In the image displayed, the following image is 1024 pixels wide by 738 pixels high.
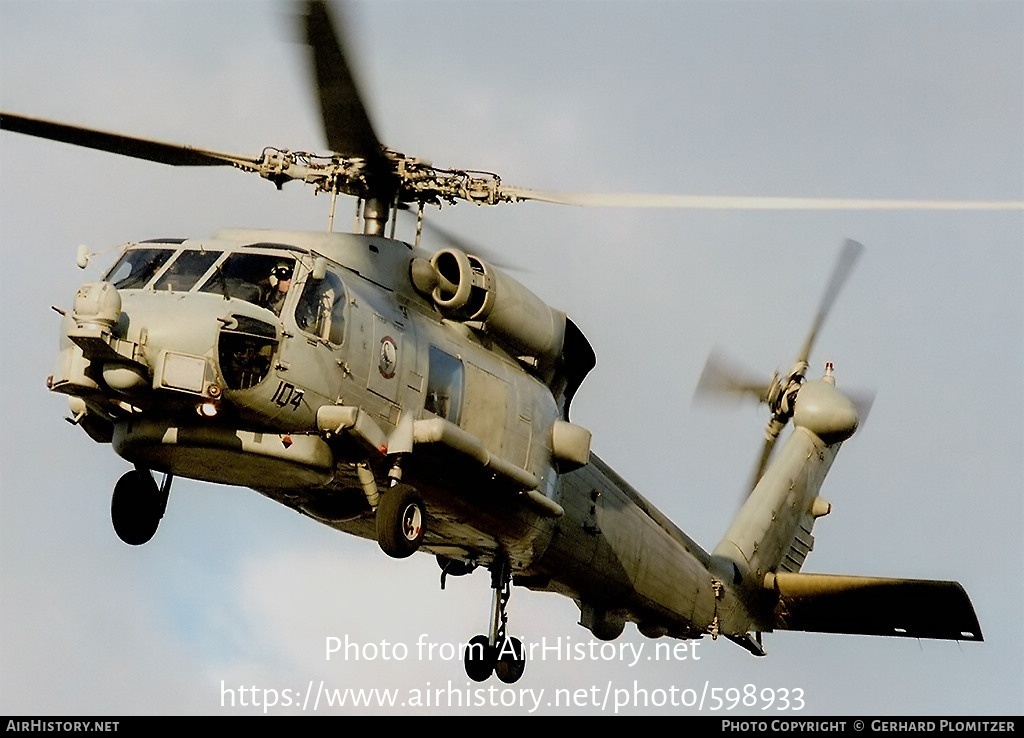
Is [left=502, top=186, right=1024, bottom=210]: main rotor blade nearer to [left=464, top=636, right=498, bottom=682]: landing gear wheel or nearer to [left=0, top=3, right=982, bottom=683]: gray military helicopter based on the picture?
[left=0, top=3, right=982, bottom=683]: gray military helicopter

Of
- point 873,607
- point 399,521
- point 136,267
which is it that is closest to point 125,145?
point 136,267

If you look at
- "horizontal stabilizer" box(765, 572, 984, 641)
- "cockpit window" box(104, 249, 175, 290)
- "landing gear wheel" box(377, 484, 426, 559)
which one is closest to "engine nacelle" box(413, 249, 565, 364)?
"landing gear wheel" box(377, 484, 426, 559)

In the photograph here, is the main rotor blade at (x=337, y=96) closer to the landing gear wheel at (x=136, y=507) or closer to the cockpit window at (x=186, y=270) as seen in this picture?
the cockpit window at (x=186, y=270)

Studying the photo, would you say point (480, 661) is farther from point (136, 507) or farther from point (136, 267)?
point (136, 267)

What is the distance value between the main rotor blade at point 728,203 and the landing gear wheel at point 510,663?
493 centimetres

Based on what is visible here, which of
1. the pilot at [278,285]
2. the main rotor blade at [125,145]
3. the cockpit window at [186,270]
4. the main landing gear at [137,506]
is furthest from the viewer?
the main rotor blade at [125,145]

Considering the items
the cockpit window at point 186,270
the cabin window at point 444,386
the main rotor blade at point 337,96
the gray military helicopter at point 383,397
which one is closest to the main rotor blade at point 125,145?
the gray military helicopter at point 383,397

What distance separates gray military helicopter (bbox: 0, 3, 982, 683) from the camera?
45.2 feet

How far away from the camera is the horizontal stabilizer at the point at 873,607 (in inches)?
766

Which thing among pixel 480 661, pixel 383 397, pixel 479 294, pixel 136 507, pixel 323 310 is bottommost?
pixel 480 661

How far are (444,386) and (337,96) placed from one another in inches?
130

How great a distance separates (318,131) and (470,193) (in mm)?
2315

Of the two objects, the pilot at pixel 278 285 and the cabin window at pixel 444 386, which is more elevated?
the pilot at pixel 278 285

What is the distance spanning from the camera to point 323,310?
47.7ft
